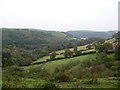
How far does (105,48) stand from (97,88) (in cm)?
3214

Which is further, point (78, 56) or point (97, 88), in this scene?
point (78, 56)

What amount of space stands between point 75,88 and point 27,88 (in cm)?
273

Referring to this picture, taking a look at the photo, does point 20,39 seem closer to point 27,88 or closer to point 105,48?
point 105,48

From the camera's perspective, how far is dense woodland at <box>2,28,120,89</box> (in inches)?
637

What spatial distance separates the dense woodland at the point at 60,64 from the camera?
16.2 metres

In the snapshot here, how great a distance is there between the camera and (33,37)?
115312 mm

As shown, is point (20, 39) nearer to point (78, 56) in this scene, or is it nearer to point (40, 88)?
point (78, 56)

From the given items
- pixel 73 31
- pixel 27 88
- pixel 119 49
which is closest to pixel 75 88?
pixel 27 88

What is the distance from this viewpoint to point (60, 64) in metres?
43.3

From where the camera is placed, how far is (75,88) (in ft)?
45.1

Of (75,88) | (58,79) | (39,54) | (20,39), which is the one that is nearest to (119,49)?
(58,79)

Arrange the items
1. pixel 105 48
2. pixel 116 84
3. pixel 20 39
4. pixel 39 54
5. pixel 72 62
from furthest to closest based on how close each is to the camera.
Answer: pixel 20 39 → pixel 39 54 → pixel 105 48 → pixel 72 62 → pixel 116 84

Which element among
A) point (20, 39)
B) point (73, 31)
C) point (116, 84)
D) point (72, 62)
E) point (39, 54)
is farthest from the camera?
point (73, 31)

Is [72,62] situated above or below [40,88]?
below
